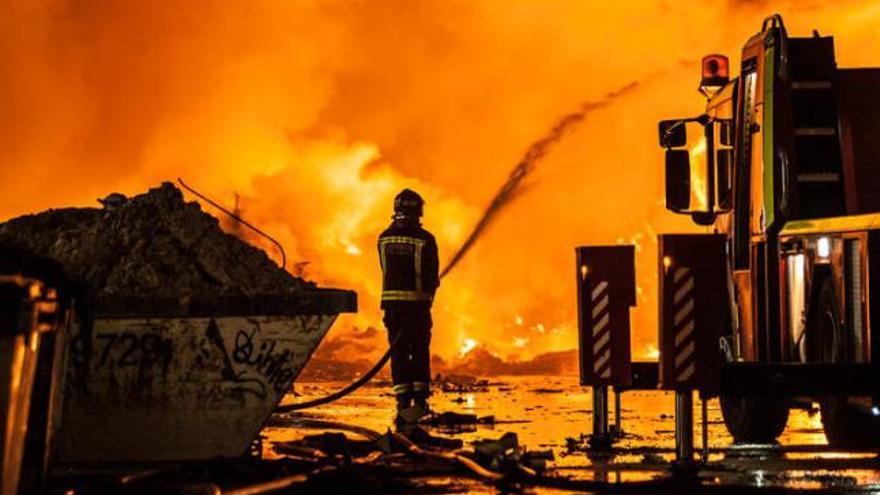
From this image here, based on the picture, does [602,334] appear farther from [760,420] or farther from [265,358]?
[265,358]

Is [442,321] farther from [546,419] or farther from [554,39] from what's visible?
[546,419]

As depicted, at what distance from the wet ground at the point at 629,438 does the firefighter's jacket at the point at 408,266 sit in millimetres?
1225

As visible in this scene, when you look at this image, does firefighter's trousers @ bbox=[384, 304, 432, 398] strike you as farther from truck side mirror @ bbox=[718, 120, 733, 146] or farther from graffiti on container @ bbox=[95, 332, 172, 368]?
graffiti on container @ bbox=[95, 332, 172, 368]

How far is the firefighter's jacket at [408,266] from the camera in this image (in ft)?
46.2

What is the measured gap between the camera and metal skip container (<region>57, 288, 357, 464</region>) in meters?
8.68

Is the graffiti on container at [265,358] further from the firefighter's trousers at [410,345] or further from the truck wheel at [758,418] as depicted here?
the firefighter's trousers at [410,345]

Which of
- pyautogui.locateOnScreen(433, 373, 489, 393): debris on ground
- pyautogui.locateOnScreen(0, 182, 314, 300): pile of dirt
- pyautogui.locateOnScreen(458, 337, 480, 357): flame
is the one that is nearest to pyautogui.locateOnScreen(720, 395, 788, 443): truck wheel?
pyautogui.locateOnScreen(0, 182, 314, 300): pile of dirt

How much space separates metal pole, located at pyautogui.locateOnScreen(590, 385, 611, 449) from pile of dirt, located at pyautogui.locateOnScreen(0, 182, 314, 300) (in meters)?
2.61

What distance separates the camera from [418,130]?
30.5 m

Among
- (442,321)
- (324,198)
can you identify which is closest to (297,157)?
(324,198)

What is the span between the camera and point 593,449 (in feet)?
34.8

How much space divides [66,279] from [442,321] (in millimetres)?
20548

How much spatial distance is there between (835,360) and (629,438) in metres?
2.26

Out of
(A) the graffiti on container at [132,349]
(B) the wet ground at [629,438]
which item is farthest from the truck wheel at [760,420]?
(A) the graffiti on container at [132,349]
